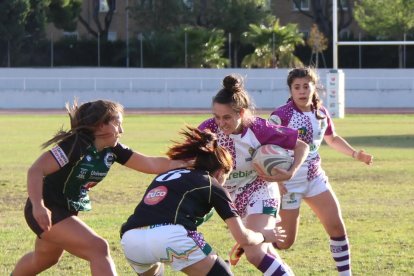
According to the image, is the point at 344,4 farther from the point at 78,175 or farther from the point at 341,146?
the point at 78,175

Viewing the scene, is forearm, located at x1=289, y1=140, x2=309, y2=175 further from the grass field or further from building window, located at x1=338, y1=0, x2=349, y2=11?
building window, located at x1=338, y1=0, x2=349, y2=11

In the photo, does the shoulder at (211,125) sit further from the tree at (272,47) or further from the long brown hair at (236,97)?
the tree at (272,47)

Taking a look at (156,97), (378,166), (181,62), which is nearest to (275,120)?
(378,166)

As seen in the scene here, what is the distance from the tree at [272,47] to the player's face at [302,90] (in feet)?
158

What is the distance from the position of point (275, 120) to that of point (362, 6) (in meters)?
56.4

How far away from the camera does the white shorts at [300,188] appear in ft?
29.9

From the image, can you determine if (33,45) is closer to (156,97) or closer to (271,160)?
(156,97)

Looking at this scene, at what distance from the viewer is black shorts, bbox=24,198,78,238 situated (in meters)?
7.36

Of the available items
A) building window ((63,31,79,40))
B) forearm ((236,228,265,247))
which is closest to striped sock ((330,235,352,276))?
forearm ((236,228,265,247))

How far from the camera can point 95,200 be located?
15.2 metres

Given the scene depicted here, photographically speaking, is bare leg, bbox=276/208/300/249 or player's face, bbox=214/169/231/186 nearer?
player's face, bbox=214/169/231/186

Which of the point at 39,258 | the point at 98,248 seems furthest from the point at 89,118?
the point at 39,258

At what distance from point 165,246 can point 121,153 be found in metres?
1.56

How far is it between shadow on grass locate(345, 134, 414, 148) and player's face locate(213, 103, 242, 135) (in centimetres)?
1881
